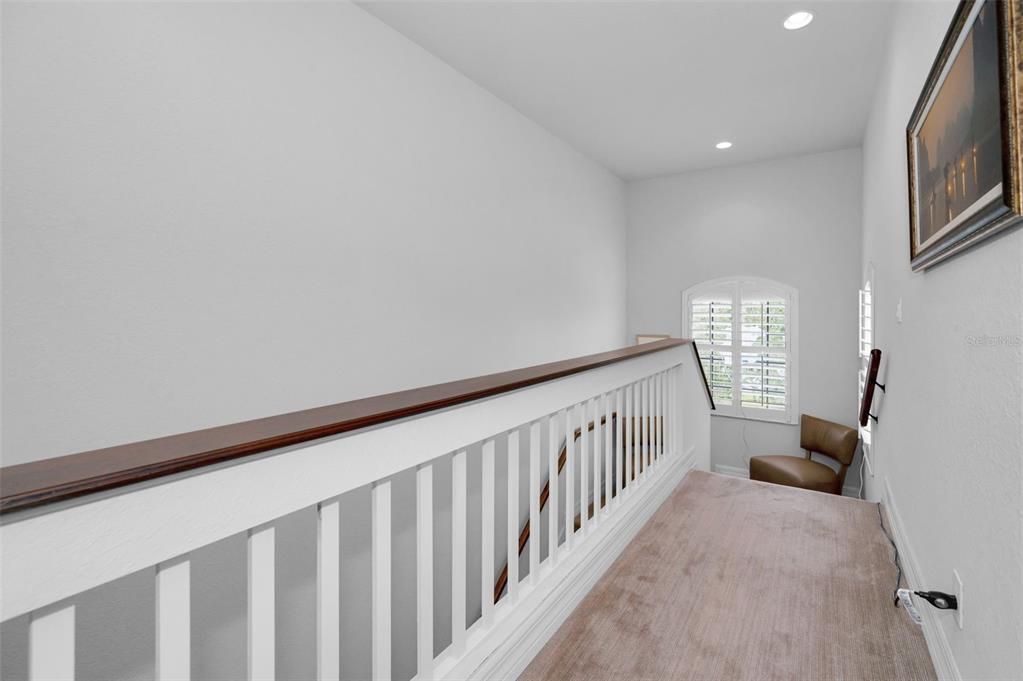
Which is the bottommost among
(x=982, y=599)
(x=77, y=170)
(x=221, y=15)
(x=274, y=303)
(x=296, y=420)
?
(x=982, y=599)

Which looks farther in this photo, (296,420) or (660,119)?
(660,119)

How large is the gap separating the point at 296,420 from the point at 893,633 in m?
1.97

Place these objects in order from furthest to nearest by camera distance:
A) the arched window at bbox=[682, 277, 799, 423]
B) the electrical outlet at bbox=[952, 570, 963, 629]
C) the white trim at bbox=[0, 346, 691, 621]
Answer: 1. the arched window at bbox=[682, 277, 799, 423]
2. the electrical outlet at bbox=[952, 570, 963, 629]
3. the white trim at bbox=[0, 346, 691, 621]

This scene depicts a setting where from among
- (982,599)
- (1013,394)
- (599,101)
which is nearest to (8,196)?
(1013,394)

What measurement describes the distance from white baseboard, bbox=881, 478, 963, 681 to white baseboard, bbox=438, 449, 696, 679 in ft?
3.33

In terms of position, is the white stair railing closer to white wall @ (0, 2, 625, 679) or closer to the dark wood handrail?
the dark wood handrail

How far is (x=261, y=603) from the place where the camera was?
0.88 metres

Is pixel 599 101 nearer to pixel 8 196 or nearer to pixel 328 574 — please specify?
pixel 8 196

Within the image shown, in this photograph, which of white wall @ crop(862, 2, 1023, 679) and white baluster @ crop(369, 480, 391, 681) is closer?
white wall @ crop(862, 2, 1023, 679)

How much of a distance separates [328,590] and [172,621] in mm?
294

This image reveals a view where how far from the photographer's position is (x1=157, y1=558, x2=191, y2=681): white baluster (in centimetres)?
74

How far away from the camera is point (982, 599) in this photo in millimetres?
1085

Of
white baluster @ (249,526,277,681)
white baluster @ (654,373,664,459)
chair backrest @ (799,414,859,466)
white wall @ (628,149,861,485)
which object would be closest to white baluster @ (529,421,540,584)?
white baluster @ (249,526,277,681)

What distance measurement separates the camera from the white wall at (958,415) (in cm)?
93
